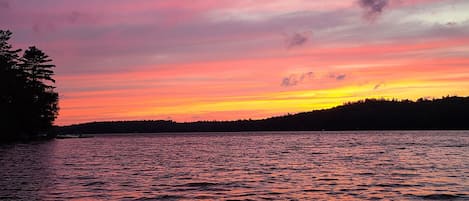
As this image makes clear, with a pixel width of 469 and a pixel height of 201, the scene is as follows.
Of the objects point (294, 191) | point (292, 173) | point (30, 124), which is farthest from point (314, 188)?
point (30, 124)

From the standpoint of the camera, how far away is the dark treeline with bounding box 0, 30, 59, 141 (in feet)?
331

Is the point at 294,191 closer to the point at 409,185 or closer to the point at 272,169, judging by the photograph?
the point at 409,185

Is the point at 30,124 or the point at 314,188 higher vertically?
the point at 30,124

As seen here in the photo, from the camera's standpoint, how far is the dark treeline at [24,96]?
331 feet

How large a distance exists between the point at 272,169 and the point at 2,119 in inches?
2584

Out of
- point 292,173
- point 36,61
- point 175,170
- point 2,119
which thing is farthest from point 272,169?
point 36,61

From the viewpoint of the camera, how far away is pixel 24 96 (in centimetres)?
10819

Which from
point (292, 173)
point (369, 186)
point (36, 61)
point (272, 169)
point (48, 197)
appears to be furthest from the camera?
point (36, 61)

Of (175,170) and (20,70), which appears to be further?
(20,70)

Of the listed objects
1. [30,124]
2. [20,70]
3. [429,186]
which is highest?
[20,70]

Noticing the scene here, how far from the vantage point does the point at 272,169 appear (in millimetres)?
47094

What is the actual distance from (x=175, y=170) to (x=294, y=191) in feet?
59.3

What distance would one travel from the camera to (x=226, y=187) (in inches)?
1329

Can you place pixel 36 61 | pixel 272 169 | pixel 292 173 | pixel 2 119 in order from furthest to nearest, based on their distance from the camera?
pixel 36 61
pixel 2 119
pixel 272 169
pixel 292 173
